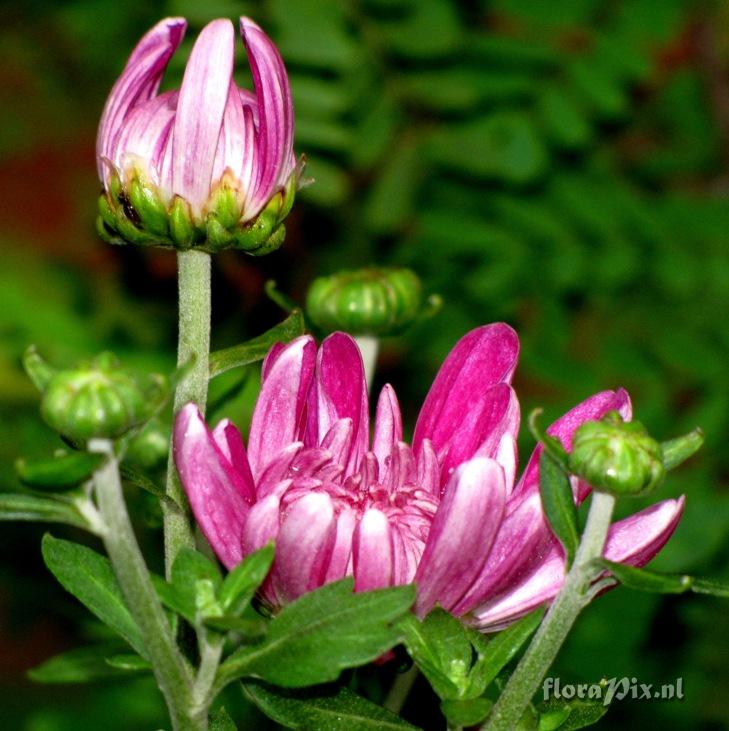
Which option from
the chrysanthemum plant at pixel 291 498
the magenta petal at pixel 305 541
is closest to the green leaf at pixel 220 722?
the chrysanthemum plant at pixel 291 498

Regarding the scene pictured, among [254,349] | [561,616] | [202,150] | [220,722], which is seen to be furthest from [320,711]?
[202,150]

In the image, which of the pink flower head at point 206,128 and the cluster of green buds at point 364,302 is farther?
the cluster of green buds at point 364,302

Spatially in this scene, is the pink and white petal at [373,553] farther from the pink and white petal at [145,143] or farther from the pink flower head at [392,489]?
the pink and white petal at [145,143]

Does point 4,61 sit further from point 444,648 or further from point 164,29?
point 444,648

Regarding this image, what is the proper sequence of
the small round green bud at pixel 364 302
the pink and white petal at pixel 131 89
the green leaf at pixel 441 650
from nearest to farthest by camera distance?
the green leaf at pixel 441 650 < the pink and white petal at pixel 131 89 < the small round green bud at pixel 364 302

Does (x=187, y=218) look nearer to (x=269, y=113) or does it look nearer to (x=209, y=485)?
(x=269, y=113)

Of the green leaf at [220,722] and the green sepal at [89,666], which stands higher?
the green sepal at [89,666]
